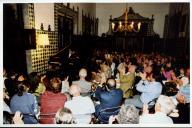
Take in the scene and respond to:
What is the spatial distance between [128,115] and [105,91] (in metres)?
0.39

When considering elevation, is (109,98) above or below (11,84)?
below

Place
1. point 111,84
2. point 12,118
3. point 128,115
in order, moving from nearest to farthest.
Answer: point 128,115 → point 111,84 → point 12,118

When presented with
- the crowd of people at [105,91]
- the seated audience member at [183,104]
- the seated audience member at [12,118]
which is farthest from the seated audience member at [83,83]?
the seated audience member at [183,104]

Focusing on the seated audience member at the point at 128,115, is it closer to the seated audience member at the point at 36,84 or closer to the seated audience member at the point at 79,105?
the seated audience member at the point at 79,105

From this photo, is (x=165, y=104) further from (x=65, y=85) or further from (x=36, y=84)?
(x=36, y=84)

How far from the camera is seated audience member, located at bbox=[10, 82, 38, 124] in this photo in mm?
3762

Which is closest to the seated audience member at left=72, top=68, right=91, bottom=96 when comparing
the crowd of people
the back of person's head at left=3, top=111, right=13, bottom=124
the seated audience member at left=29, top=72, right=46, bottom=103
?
the crowd of people

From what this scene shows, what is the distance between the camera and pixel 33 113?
3783 mm

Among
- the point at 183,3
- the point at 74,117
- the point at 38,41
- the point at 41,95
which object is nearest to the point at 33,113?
the point at 41,95

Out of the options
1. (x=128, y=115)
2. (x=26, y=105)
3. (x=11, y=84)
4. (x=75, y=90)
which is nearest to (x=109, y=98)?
(x=128, y=115)

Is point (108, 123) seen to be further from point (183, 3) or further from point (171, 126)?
point (183, 3)

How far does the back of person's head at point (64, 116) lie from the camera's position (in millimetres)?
3613

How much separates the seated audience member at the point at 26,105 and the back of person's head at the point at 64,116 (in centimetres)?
30

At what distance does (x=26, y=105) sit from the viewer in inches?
148
